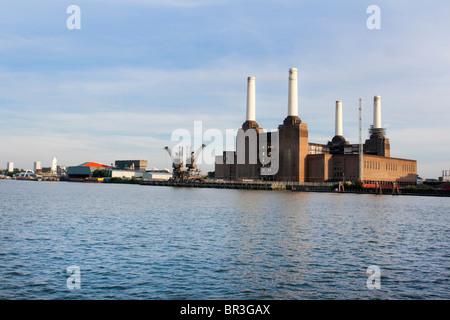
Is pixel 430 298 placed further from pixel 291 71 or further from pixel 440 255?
pixel 291 71

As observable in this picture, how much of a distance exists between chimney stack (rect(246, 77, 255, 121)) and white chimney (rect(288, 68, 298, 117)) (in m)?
14.6

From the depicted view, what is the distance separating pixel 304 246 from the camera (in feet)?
86.1

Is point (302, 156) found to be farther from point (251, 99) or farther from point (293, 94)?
point (251, 99)

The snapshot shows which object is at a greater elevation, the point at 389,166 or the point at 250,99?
the point at 250,99

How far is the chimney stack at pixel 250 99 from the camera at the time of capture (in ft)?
483

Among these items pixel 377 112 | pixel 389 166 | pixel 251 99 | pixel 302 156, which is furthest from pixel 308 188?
pixel 377 112

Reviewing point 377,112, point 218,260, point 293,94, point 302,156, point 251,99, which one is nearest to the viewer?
point 218,260

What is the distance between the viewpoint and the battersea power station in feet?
460

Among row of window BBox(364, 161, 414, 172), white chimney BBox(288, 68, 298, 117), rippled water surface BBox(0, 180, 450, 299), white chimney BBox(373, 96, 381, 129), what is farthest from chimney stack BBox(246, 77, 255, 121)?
rippled water surface BBox(0, 180, 450, 299)

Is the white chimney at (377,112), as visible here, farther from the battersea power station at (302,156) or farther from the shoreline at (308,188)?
the shoreline at (308,188)

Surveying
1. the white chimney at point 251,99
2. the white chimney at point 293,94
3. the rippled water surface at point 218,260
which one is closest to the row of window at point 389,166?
the white chimney at point 293,94

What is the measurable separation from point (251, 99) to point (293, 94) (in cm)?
1700

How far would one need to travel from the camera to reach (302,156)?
463ft
